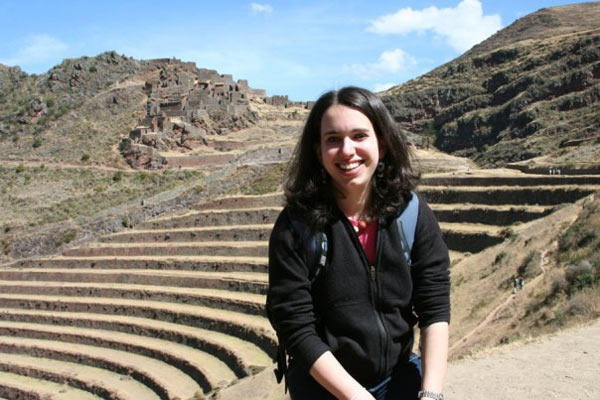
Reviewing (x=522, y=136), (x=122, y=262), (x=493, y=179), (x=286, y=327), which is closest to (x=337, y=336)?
(x=286, y=327)

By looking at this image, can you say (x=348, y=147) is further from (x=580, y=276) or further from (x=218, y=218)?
(x=218, y=218)

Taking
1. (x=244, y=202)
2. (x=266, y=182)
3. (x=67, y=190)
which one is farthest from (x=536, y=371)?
(x=67, y=190)

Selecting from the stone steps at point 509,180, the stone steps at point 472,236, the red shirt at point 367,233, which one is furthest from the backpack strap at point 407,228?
the stone steps at point 509,180

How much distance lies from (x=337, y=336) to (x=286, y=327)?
237 mm

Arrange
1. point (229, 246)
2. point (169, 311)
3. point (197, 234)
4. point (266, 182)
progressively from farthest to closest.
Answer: point (266, 182) < point (197, 234) < point (229, 246) < point (169, 311)

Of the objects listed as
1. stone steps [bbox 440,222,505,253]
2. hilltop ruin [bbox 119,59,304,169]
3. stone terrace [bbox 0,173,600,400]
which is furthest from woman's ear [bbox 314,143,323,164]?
hilltop ruin [bbox 119,59,304,169]

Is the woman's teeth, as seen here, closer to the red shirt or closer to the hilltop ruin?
the red shirt

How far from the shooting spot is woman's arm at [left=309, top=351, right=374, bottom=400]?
248cm

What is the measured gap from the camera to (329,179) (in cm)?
284

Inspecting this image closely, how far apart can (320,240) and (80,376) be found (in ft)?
54.2

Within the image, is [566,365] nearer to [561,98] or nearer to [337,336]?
[337,336]

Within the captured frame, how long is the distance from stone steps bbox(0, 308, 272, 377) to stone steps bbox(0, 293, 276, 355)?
0.15m

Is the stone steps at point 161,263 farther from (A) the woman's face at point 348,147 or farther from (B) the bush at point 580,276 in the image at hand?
(A) the woman's face at point 348,147

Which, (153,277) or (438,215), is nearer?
(438,215)
